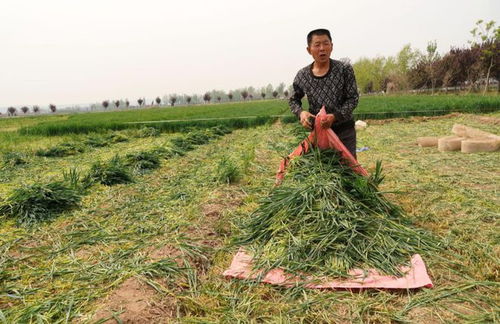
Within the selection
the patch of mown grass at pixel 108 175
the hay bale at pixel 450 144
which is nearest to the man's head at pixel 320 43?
the patch of mown grass at pixel 108 175

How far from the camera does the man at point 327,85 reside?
Answer: 2.77 meters

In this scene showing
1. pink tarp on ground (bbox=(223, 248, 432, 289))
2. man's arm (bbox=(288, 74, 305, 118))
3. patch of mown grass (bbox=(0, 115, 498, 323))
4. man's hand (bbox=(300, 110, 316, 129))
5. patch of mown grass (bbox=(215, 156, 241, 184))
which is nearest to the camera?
patch of mown grass (bbox=(0, 115, 498, 323))

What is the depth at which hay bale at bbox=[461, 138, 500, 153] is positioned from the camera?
18.9 feet

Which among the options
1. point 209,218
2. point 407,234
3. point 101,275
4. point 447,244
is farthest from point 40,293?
point 447,244

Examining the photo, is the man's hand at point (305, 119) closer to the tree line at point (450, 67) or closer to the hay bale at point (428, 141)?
the hay bale at point (428, 141)

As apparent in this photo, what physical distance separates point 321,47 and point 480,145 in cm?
477

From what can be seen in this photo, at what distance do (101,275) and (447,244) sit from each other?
2407 millimetres

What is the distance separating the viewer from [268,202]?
279cm

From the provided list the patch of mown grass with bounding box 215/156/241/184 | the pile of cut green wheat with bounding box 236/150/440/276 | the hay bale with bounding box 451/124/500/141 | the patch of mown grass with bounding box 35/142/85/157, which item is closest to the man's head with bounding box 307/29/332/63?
the pile of cut green wheat with bounding box 236/150/440/276

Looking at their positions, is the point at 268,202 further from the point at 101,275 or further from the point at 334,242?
the point at 101,275

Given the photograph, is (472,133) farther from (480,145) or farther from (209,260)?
(209,260)

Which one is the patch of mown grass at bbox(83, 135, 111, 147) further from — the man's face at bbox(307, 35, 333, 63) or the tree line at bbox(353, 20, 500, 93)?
the tree line at bbox(353, 20, 500, 93)

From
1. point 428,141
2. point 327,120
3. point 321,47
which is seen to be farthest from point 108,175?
point 428,141

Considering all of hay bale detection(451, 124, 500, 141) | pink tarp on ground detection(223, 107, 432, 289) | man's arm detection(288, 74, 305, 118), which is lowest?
hay bale detection(451, 124, 500, 141)
